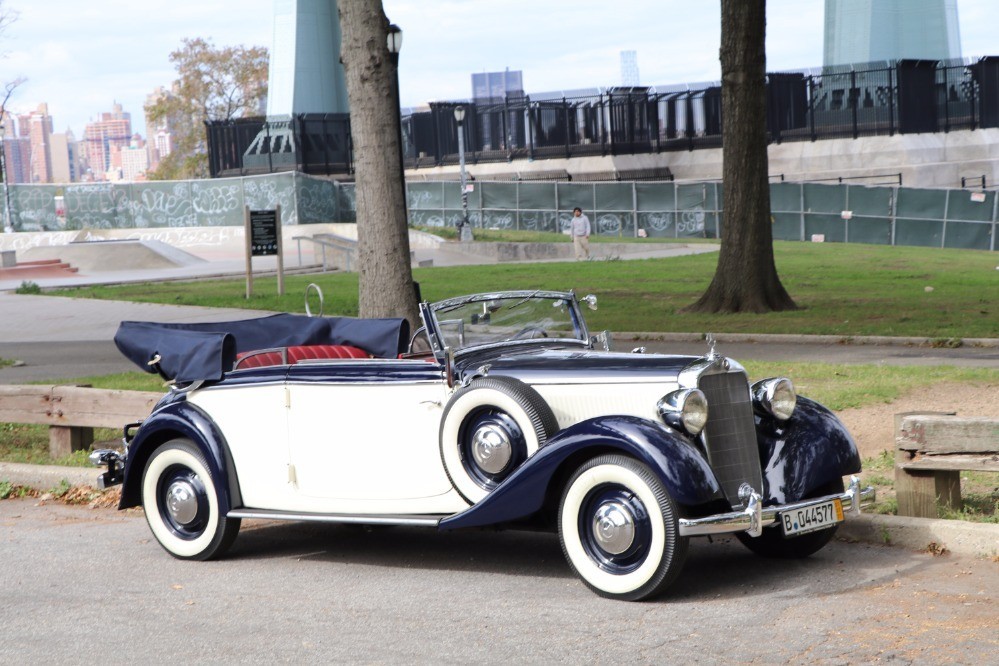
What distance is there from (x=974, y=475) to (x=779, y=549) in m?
1.96

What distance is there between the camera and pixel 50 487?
8648mm

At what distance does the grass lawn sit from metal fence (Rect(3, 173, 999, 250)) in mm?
3800

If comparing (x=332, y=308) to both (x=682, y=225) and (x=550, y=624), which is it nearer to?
(x=550, y=624)

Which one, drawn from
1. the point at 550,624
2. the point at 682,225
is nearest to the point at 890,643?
the point at 550,624

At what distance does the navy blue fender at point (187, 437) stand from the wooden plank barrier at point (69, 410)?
1603 mm

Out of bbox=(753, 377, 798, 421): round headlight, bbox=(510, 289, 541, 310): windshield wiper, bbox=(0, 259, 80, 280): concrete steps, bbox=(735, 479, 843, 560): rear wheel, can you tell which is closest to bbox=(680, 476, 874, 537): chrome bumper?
bbox=(735, 479, 843, 560): rear wheel

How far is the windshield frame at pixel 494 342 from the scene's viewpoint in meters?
6.41

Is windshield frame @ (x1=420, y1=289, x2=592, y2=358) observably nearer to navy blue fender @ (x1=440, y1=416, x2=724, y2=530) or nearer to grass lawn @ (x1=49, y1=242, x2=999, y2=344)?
navy blue fender @ (x1=440, y1=416, x2=724, y2=530)

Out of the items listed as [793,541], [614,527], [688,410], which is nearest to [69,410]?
[614,527]

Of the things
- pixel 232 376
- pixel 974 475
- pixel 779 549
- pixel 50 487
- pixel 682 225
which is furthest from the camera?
pixel 682 225

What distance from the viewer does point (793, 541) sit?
6.01 m

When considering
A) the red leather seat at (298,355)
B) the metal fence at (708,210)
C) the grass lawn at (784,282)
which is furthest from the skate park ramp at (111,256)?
the red leather seat at (298,355)

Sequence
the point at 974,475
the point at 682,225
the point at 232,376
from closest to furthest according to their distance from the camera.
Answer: the point at 232,376 < the point at 974,475 < the point at 682,225

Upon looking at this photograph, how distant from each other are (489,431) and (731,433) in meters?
1.10
